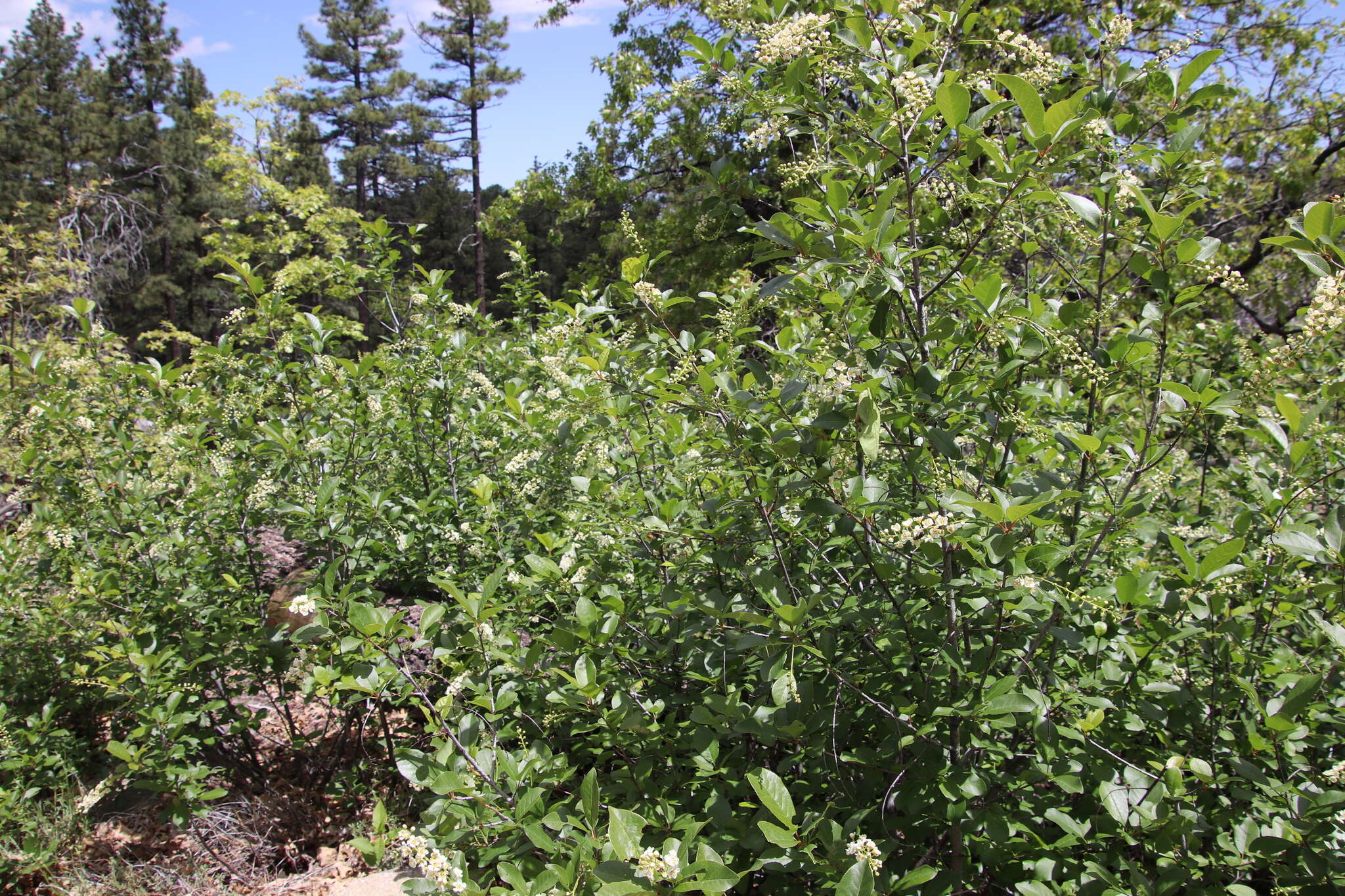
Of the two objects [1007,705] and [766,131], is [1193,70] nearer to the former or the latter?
[766,131]

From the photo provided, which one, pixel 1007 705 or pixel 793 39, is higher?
pixel 793 39

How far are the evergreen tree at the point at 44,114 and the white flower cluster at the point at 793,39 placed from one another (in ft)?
71.0

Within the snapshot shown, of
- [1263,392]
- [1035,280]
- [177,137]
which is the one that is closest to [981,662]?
[1263,392]

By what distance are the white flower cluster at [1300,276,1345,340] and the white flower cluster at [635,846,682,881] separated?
58.3 inches

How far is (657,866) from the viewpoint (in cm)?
118

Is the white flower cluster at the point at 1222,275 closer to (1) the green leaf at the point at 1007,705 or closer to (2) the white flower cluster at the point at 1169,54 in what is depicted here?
(2) the white flower cluster at the point at 1169,54

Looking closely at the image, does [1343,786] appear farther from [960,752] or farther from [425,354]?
→ [425,354]

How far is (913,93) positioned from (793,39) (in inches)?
12.6

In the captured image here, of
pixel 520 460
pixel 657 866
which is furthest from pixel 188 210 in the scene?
pixel 657 866

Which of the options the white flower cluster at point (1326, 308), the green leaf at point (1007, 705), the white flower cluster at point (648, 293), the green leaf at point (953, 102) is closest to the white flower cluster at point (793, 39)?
the green leaf at point (953, 102)

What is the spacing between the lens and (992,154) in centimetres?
148

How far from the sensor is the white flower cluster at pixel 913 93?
4.99ft

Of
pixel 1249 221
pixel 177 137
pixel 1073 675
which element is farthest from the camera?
pixel 177 137

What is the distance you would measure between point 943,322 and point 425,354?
7.44ft
